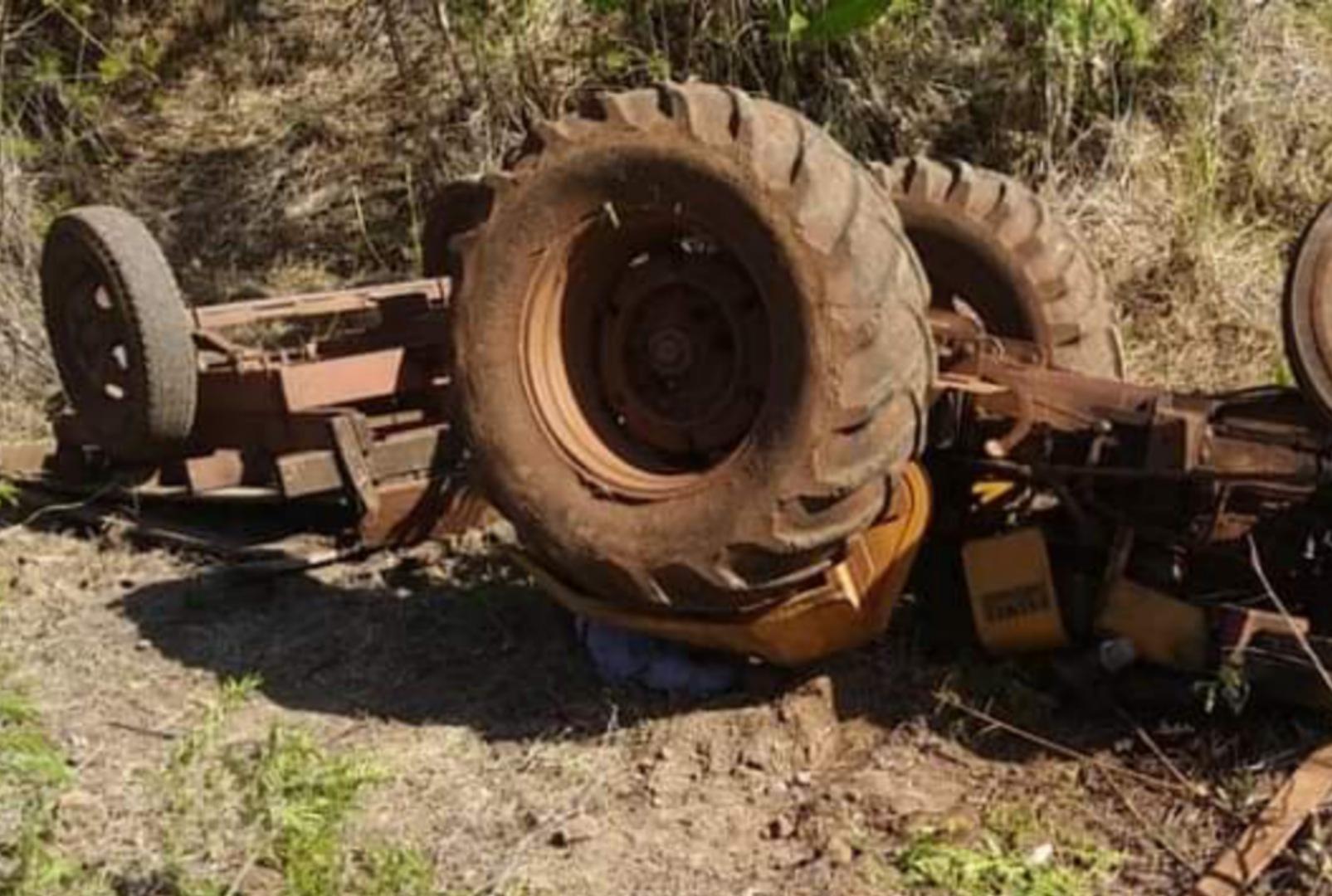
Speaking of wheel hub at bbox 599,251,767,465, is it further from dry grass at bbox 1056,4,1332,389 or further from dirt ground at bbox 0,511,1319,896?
dry grass at bbox 1056,4,1332,389

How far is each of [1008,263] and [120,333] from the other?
272 centimetres

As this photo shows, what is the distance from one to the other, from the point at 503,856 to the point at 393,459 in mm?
1918

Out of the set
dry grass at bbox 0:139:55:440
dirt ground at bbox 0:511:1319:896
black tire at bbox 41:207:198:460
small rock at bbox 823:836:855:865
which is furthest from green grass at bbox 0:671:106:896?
dry grass at bbox 0:139:55:440

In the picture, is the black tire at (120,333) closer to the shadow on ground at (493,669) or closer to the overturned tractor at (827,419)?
the shadow on ground at (493,669)

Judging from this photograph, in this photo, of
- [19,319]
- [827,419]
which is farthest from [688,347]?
[19,319]

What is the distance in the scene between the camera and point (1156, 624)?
391cm

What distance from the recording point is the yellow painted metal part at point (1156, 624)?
3.86 metres

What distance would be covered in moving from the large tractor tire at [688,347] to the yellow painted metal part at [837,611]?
0.08 m

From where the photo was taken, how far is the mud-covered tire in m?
4.97

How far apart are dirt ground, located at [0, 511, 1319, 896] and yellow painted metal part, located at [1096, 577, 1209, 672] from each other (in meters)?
0.15

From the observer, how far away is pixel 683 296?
4.26 m

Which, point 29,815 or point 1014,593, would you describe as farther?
point 1014,593

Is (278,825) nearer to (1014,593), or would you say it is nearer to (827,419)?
(827,419)

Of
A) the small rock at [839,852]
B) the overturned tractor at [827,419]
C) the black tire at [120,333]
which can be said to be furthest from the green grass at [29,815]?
the black tire at [120,333]
